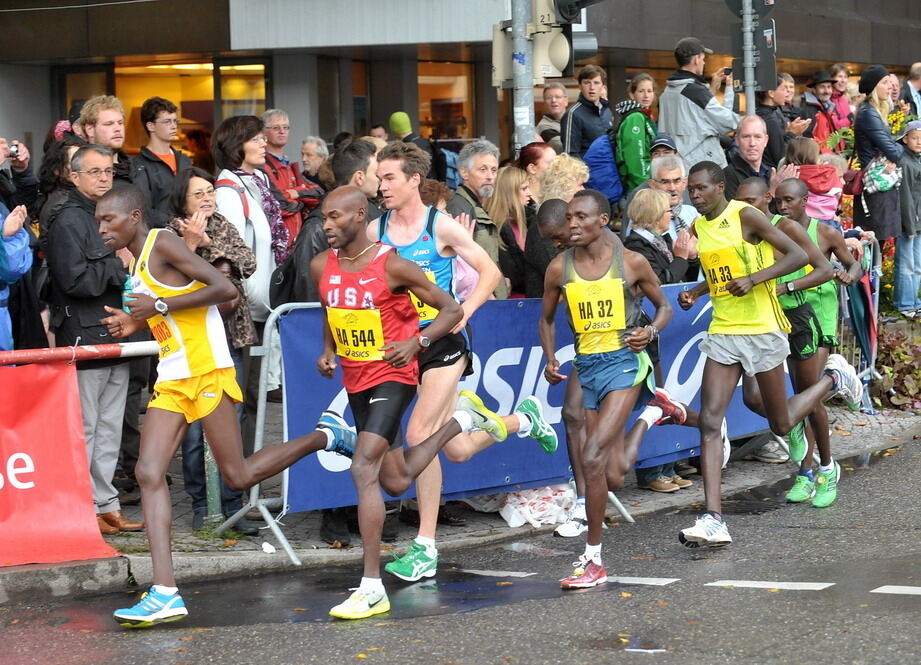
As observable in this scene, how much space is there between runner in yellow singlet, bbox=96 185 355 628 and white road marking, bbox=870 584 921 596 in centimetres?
294

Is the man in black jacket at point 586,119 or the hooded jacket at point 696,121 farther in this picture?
the man in black jacket at point 586,119

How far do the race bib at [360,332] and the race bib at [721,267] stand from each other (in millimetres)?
2458

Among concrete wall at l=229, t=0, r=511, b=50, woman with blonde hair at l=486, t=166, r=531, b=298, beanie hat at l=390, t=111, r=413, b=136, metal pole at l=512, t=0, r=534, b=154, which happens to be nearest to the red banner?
woman with blonde hair at l=486, t=166, r=531, b=298

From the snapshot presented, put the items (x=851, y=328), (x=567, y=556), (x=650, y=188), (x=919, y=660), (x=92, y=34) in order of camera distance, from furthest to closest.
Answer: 1. (x=92, y=34)
2. (x=851, y=328)
3. (x=650, y=188)
4. (x=567, y=556)
5. (x=919, y=660)

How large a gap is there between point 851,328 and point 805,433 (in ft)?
9.64

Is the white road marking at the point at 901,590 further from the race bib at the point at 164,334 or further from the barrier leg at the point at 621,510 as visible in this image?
the race bib at the point at 164,334

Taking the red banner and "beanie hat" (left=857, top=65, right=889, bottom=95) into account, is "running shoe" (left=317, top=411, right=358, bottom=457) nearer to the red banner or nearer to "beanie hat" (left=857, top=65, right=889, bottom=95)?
the red banner

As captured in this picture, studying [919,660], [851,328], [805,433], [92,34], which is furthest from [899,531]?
[92,34]

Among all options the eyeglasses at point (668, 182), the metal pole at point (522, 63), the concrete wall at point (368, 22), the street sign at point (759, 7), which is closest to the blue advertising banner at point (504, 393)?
the eyeglasses at point (668, 182)

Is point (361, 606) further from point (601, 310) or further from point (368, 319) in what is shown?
point (601, 310)

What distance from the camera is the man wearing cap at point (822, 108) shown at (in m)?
17.5

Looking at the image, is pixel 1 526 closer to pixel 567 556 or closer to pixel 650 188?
pixel 567 556

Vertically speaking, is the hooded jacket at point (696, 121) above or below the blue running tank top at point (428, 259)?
above

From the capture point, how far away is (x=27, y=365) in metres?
7.37
